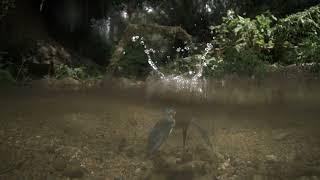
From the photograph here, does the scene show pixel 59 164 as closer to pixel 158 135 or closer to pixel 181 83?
pixel 158 135

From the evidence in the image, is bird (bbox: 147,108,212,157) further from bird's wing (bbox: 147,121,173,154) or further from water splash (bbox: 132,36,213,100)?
water splash (bbox: 132,36,213,100)

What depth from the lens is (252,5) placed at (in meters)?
9.83

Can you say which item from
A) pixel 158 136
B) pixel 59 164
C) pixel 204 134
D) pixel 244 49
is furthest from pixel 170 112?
pixel 244 49

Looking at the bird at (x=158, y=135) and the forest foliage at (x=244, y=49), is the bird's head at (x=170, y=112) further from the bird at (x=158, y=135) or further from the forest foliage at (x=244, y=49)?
the forest foliage at (x=244, y=49)

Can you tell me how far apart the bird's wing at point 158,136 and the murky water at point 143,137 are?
63mm

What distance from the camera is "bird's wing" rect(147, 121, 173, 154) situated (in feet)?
11.1

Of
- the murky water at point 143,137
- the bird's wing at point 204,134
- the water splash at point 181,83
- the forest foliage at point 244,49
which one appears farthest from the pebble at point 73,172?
the forest foliage at point 244,49

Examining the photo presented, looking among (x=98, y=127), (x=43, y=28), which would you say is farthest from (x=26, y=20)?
(x=98, y=127)

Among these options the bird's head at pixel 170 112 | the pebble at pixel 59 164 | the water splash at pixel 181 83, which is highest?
the water splash at pixel 181 83

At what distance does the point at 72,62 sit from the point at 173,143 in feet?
20.4

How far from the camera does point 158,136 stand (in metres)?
3.44

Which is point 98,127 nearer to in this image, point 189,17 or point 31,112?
point 31,112

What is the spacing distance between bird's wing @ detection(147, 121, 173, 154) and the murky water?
6 centimetres

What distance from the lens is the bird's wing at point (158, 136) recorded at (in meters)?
3.38
